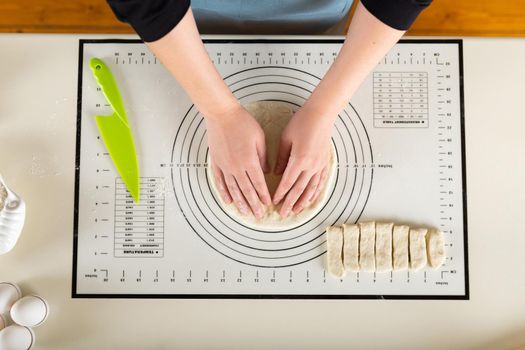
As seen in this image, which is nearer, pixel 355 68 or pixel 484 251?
pixel 355 68

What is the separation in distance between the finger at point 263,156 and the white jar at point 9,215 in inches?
14.8

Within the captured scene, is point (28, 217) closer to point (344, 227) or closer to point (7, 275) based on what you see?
point (7, 275)

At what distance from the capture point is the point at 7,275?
2.78ft

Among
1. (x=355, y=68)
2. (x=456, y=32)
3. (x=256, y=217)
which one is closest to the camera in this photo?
(x=355, y=68)

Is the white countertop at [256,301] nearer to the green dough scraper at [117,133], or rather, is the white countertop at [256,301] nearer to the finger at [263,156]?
the green dough scraper at [117,133]

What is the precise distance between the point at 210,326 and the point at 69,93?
455mm

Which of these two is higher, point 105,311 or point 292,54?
point 292,54

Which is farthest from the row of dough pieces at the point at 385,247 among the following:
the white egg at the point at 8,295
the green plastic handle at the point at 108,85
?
the white egg at the point at 8,295

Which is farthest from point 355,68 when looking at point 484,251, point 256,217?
point 484,251

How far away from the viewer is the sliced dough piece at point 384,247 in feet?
2.70

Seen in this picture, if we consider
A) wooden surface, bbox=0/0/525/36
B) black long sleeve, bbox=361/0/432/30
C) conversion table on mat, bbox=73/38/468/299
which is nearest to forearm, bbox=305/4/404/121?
black long sleeve, bbox=361/0/432/30

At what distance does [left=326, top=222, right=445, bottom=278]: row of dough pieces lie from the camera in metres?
0.82

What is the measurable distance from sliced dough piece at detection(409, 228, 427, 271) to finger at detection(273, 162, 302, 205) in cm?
21

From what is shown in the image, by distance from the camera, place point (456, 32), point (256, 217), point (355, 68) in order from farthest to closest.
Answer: point (456, 32)
point (256, 217)
point (355, 68)
